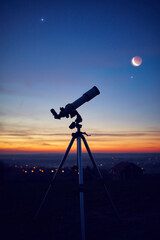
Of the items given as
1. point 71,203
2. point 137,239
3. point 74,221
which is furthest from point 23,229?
point 137,239

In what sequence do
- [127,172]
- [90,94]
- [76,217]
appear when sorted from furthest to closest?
[127,172]
[76,217]
[90,94]

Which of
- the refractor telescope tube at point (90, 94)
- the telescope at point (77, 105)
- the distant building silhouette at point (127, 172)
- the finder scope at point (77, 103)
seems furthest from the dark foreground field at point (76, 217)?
the distant building silhouette at point (127, 172)

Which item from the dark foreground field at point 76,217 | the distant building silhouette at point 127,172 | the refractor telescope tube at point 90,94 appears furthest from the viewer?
the distant building silhouette at point 127,172

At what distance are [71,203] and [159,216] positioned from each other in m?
3.22

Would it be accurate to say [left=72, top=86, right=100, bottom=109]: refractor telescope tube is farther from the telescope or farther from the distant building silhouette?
the distant building silhouette

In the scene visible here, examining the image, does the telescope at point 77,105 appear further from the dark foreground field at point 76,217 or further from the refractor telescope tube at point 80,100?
the dark foreground field at point 76,217

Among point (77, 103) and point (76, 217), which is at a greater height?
point (77, 103)

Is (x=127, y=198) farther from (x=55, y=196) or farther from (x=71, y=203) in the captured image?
(x=55, y=196)

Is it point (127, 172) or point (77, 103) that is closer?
point (77, 103)

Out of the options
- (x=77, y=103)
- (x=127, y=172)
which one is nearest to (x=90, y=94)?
(x=77, y=103)

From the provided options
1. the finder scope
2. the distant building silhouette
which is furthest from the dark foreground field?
the distant building silhouette

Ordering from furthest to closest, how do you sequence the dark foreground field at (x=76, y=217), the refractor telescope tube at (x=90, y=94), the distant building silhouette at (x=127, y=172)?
the distant building silhouette at (x=127, y=172), the refractor telescope tube at (x=90, y=94), the dark foreground field at (x=76, y=217)

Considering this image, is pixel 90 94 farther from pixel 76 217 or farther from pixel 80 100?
pixel 76 217

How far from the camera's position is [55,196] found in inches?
300
